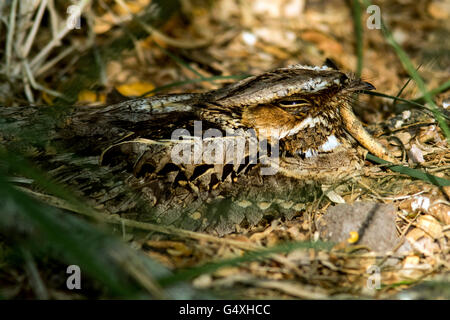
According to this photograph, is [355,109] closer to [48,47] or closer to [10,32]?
[48,47]

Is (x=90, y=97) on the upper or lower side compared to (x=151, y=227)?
upper

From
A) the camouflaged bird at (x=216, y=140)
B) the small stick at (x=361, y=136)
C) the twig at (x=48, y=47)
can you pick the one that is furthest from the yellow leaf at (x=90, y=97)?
the small stick at (x=361, y=136)

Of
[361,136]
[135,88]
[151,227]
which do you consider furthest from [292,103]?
[135,88]

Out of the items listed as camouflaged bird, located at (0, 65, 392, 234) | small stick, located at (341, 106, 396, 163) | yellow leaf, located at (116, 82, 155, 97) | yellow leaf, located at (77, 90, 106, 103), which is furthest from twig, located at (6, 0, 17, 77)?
small stick, located at (341, 106, 396, 163)

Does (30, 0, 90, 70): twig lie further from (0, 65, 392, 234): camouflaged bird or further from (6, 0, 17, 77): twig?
(0, 65, 392, 234): camouflaged bird

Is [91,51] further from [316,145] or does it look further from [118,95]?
[316,145]

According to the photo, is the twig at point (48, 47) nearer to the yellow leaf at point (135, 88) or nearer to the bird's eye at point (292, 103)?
the yellow leaf at point (135, 88)
